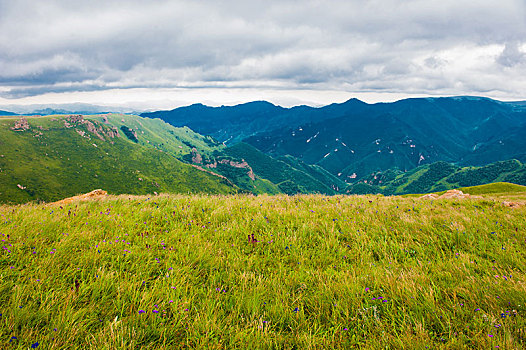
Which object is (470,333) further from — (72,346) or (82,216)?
(82,216)

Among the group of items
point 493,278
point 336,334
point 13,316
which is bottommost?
point 336,334

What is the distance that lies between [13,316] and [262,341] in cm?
265

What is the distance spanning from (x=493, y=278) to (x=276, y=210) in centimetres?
474

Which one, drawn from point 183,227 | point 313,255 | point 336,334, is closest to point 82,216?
point 183,227

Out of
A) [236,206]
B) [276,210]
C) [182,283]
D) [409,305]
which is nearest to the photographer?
[409,305]

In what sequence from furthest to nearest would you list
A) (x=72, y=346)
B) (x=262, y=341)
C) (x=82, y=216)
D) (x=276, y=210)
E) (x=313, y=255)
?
(x=276, y=210), (x=82, y=216), (x=313, y=255), (x=262, y=341), (x=72, y=346)

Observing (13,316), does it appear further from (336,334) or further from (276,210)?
(276,210)

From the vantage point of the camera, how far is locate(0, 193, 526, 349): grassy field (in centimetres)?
269

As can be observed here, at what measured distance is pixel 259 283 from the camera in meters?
3.66

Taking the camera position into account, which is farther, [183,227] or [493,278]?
[183,227]

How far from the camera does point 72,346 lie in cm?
243

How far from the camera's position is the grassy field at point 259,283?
8.84 feet

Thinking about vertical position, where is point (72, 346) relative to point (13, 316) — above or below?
below

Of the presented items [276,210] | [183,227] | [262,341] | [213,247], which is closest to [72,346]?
[262,341]
